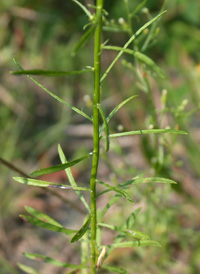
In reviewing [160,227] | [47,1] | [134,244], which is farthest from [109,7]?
[134,244]

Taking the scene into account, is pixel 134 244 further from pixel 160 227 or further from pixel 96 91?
pixel 160 227

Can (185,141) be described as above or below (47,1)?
below

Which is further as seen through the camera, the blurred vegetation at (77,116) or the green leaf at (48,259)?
the blurred vegetation at (77,116)

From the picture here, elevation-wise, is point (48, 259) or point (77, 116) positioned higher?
point (77, 116)

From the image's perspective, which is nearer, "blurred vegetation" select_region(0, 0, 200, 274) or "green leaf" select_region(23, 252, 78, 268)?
"green leaf" select_region(23, 252, 78, 268)

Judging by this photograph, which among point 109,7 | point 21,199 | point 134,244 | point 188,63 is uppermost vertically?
point 109,7

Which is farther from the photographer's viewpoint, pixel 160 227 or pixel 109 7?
pixel 109 7

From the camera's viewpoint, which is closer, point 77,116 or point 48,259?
point 48,259

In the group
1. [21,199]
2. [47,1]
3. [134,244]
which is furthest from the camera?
[47,1]
